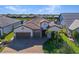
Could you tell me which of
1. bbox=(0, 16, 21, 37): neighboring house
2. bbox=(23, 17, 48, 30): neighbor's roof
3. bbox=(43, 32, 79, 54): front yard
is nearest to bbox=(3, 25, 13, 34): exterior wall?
bbox=(0, 16, 21, 37): neighboring house

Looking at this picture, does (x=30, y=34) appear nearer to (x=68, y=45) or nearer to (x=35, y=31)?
(x=35, y=31)

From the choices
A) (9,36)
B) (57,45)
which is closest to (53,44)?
(57,45)

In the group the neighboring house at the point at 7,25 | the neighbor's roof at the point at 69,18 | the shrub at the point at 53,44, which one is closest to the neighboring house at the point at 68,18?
the neighbor's roof at the point at 69,18

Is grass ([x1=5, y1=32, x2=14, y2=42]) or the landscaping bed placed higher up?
grass ([x1=5, y1=32, x2=14, y2=42])

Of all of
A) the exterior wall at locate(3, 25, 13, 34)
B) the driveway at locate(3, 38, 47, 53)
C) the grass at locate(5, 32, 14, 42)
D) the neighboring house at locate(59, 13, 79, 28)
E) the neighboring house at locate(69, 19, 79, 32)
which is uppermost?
the neighboring house at locate(59, 13, 79, 28)

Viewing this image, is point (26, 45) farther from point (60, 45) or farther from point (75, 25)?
point (75, 25)

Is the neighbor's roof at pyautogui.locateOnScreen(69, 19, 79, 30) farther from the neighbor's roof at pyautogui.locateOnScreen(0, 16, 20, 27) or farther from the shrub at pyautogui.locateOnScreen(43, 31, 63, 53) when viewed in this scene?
the neighbor's roof at pyautogui.locateOnScreen(0, 16, 20, 27)

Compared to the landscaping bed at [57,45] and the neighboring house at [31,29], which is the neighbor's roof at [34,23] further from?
the landscaping bed at [57,45]
